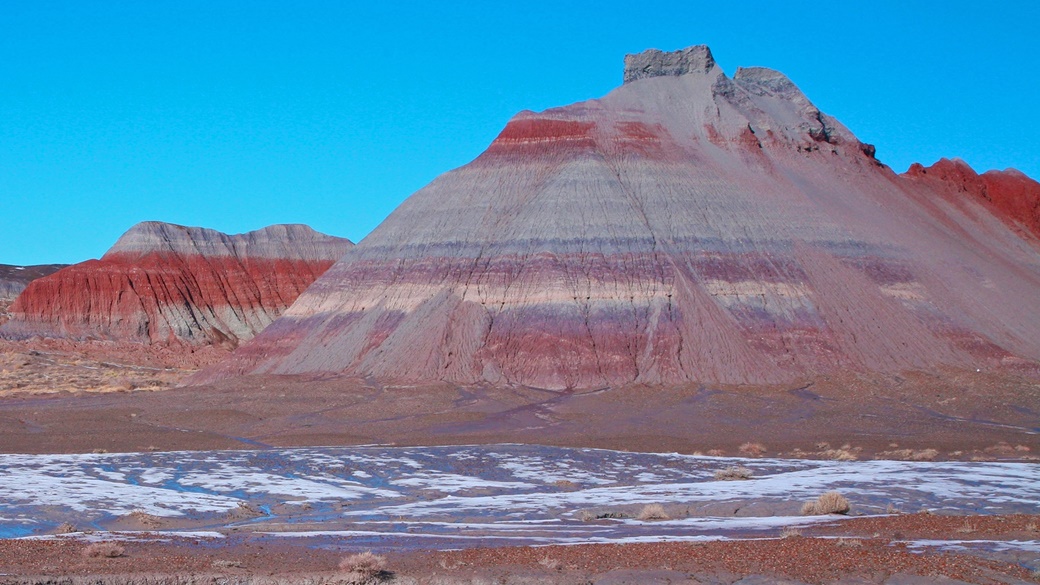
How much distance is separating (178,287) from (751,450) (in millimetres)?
85179

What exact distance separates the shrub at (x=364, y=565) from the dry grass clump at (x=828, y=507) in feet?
34.5

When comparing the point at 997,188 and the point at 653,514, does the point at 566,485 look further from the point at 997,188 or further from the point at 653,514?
the point at 997,188

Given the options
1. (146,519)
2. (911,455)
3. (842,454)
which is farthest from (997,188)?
(146,519)

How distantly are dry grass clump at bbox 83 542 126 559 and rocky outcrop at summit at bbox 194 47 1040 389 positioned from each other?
39115 millimetres

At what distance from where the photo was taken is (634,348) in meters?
57.7

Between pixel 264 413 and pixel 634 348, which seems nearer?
pixel 264 413

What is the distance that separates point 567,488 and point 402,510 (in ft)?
18.2

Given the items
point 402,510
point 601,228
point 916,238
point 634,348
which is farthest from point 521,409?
point 916,238

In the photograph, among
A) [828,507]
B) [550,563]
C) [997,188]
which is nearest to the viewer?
[550,563]

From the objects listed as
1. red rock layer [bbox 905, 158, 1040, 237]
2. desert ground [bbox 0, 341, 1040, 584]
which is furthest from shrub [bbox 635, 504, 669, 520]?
red rock layer [bbox 905, 158, 1040, 237]

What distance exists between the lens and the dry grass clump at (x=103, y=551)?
16.3m

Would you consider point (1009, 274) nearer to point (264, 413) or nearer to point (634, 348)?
point (634, 348)

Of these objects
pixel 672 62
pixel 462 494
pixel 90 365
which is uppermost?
pixel 672 62

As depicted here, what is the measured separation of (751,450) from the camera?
1470 inches
